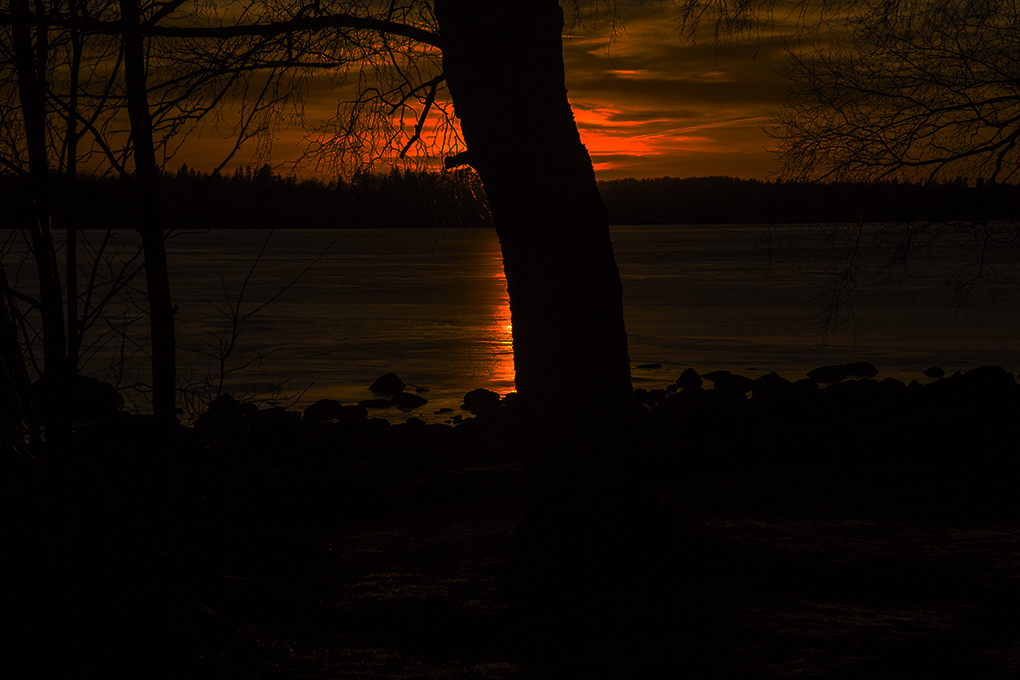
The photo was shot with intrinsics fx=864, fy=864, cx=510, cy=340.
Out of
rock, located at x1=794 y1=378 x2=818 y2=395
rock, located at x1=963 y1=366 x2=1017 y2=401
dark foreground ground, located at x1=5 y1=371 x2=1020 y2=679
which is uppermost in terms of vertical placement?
dark foreground ground, located at x1=5 y1=371 x2=1020 y2=679

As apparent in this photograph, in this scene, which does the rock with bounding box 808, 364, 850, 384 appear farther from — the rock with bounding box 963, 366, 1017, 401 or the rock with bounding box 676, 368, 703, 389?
the rock with bounding box 963, 366, 1017, 401

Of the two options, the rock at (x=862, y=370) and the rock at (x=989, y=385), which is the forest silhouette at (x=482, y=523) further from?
the rock at (x=862, y=370)

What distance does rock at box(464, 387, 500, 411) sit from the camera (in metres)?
17.9

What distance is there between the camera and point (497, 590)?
5273 millimetres

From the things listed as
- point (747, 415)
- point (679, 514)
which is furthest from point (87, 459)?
point (747, 415)

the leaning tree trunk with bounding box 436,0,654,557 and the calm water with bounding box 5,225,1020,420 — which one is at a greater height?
the leaning tree trunk with bounding box 436,0,654,557

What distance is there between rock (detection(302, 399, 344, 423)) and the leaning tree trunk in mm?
11212

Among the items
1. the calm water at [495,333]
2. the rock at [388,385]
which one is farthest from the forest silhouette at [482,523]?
the rock at [388,385]

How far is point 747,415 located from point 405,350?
15099 millimetres

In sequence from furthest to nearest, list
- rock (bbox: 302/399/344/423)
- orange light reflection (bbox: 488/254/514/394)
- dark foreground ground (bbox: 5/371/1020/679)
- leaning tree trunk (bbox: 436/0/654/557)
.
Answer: orange light reflection (bbox: 488/254/514/394) < rock (bbox: 302/399/344/423) < leaning tree trunk (bbox: 436/0/654/557) < dark foreground ground (bbox: 5/371/1020/679)

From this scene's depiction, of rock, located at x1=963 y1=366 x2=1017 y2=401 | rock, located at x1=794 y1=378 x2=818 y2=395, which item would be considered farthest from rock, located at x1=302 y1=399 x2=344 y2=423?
rock, located at x1=963 y1=366 x2=1017 y2=401

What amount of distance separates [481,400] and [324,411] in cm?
326

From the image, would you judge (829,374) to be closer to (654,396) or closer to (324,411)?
(654,396)

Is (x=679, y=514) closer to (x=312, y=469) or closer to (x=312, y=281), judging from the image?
(x=312, y=469)
